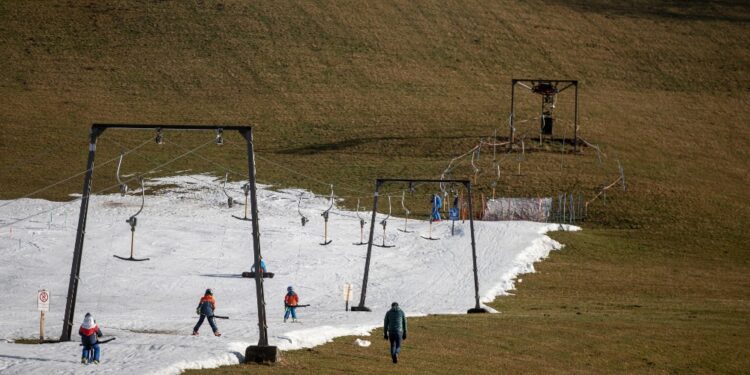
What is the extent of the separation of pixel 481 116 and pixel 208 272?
4887 centimetres

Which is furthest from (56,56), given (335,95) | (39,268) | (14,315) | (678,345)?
(678,345)

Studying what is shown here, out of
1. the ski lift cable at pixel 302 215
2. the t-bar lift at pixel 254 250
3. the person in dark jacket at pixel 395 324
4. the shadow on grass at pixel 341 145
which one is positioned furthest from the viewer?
the shadow on grass at pixel 341 145

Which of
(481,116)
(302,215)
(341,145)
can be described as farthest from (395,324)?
(481,116)

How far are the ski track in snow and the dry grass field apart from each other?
2559 mm

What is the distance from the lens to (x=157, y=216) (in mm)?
63875

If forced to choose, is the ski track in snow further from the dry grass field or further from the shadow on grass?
the shadow on grass

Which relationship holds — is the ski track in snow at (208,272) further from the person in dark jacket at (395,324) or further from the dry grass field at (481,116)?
the person in dark jacket at (395,324)

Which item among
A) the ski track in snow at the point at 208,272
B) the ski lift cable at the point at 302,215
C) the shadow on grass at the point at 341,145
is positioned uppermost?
the shadow on grass at the point at 341,145

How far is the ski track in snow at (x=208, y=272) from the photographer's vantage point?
89.9 ft

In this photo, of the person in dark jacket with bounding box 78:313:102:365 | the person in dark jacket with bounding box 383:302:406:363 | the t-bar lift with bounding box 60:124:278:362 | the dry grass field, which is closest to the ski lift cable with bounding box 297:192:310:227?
the dry grass field

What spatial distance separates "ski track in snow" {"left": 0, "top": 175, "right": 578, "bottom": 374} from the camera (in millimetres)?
27406

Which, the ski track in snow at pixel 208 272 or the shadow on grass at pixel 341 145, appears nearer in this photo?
the ski track in snow at pixel 208 272

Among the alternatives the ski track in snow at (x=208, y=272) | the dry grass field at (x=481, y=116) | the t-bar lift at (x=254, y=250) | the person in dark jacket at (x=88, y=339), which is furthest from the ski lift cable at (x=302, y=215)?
the person in dark jacket at (x=88, y=339)

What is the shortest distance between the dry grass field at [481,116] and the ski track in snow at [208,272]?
256 centimetres
